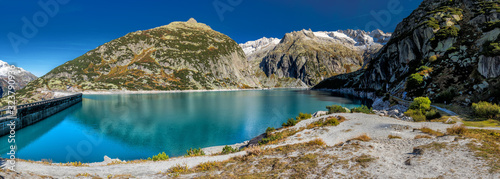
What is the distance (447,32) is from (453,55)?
39.9 feet

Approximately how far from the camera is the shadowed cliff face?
35312mm

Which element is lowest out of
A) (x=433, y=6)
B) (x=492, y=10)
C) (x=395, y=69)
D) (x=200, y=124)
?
(x=200, y=124)

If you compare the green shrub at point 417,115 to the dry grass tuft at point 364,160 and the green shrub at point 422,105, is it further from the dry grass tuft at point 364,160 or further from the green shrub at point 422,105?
the dry grass tuft at point 364,160

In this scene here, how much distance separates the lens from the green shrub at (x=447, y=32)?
54.1 metres

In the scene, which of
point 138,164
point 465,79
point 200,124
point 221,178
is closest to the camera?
point 221,178

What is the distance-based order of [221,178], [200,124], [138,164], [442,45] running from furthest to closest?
[442,45] < [200,124] < [138,164] < [221,178]

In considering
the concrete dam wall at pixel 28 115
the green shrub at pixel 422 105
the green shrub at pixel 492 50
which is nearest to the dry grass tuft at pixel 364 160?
the green shrub at pixel 422 105

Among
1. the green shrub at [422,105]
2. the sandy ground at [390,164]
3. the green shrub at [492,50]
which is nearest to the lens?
the sandy ground at [390,164]

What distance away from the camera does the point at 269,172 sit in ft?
41.2

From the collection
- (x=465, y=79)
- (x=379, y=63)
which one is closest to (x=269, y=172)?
(x=465, y=79)

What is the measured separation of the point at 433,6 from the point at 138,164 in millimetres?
126569

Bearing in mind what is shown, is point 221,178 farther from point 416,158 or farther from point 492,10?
point 492,10

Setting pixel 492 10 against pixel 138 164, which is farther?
pixel 492 10

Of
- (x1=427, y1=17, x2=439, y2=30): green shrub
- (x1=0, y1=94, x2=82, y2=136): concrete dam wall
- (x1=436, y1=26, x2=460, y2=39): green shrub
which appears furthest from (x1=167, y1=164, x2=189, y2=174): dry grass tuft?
(x1=427, y1=17, x2=439, y2=30): green shrub
